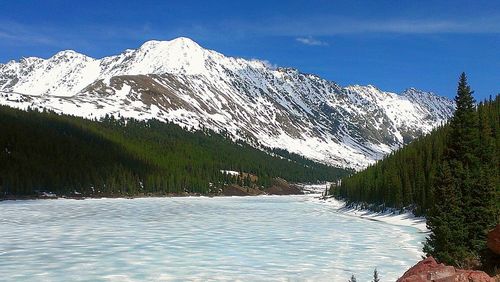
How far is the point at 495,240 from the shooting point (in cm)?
2322

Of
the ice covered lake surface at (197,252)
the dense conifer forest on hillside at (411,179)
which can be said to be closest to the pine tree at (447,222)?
the ice covered lake surface at (197,252)

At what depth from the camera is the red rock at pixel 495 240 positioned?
23.1 metres

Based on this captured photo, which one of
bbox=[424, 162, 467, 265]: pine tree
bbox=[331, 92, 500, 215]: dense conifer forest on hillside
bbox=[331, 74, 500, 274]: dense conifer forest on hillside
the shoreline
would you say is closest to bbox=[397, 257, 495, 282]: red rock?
bbox=[331, 74, 500, 274]: dense conifer forest on hillside

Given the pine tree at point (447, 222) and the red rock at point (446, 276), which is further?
the pine tree at point (447, 222)

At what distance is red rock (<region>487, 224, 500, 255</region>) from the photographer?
2305cm

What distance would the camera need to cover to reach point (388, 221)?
307 feet

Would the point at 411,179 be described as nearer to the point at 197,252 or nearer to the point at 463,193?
the point at 463,193

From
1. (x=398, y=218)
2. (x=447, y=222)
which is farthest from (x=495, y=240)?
(x=398, y=218)

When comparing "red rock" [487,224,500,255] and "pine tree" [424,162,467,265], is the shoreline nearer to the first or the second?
"pine tree" [424,162,467,265]

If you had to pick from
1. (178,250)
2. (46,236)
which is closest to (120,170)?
(46,236)

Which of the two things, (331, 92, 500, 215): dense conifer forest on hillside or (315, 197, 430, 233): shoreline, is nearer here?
(315, 197, 430, 233): shoreline

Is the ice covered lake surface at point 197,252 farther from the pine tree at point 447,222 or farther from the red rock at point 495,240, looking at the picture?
the red rock at point 495,240

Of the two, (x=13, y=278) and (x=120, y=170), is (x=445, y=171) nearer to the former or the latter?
(x=13, y=278)

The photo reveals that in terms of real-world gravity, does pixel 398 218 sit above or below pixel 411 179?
below
